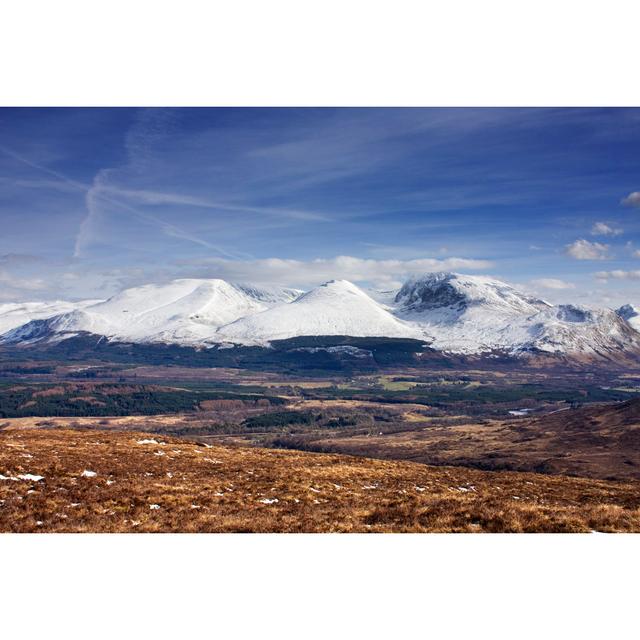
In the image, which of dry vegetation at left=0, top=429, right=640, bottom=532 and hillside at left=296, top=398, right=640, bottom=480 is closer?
dry vegetation at left=0, top=429, right=640, bottom=532

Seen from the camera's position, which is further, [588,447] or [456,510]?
[588,447]

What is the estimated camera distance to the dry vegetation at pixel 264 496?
22828mm

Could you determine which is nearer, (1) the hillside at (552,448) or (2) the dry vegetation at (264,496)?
(2) the dry vegetation at (264,496)

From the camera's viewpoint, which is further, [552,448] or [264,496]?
[552,448]

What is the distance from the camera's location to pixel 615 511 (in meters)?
25.5

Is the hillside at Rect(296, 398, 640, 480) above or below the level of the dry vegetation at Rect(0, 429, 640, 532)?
below

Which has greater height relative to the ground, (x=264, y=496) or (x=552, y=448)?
(x=264, y=496)

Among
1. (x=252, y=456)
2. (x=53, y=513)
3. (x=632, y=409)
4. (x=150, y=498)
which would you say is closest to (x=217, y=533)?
(x=150, y=498)

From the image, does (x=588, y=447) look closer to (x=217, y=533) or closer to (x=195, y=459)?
(x=195, y=459)

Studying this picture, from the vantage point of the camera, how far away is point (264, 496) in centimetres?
2788

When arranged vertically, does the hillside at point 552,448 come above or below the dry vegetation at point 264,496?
below

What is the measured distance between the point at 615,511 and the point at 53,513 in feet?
82.7

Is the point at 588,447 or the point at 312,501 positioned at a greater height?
the point at 312,501

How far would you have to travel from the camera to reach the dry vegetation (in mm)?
22828
